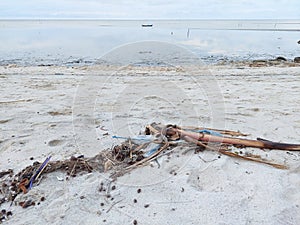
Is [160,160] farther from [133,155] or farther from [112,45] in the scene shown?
[112,45]

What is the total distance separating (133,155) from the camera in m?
2.43

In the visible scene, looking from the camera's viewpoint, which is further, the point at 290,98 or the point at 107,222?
the point at 290,98

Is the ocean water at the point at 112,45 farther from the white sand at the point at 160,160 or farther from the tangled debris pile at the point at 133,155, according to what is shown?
the tangled debris pile at the point at 133,155

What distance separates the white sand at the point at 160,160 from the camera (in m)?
1.79

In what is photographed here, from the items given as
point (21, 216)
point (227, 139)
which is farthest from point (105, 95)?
point (21, 216)

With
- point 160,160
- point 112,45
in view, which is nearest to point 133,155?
point 160,160

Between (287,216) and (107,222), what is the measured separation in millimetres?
1122

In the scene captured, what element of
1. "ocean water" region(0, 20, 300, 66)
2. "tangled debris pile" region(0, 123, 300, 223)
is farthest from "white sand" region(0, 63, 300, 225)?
"ocean water" region(0, 20, 300, 66)

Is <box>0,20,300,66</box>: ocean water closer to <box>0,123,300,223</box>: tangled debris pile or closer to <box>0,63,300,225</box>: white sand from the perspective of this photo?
<box>0,63,300,225</box>: white sand

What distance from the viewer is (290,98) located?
14.3 feet

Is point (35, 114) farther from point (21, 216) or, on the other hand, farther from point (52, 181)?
point (21, 216)

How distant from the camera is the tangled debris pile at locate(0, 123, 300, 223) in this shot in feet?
6.98

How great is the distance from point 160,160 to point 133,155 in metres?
0.25

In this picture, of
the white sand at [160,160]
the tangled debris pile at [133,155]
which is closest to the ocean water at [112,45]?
the white sand at [160,160]
